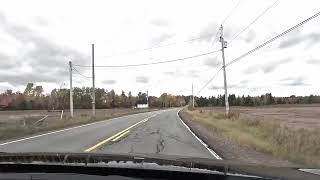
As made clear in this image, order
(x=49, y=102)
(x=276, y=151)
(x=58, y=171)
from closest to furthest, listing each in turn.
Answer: (x=58, y=171) < (x=276, y=151) < (x=49, y=102)

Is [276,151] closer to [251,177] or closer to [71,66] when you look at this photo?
[251,177]

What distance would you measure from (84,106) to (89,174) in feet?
577

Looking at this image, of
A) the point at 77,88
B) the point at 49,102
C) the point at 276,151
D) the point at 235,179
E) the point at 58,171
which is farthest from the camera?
the point at 77,88

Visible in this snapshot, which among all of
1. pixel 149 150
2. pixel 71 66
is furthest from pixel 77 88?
pixel 149 150

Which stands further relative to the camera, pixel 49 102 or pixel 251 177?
pixel 49 102

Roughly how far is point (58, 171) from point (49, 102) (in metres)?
173

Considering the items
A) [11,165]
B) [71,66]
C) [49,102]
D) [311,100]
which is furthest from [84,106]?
[11,165]

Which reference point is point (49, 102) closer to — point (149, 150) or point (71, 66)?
point (71, 66)

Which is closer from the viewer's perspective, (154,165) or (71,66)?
(154,165)

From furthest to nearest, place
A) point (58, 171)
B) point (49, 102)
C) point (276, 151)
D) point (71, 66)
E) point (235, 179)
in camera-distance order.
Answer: point (49, 102) < point (71, 66) < point (276, 151) < point (58, 171) < point (235, 179)

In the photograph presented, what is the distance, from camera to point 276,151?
54.1ft

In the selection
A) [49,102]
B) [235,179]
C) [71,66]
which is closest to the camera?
[235,179]

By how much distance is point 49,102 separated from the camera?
173 metres

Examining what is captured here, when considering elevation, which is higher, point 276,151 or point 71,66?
point 71,66
